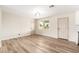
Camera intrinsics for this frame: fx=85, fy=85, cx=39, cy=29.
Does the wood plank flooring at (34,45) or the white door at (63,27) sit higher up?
the white door at (63,27)

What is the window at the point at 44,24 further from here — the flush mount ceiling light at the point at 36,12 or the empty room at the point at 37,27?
the flush mount ceiling light at the point at 36,12

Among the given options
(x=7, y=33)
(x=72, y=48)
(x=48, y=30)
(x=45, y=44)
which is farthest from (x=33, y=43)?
(x=72, y=48)

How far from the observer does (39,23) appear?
2.03m

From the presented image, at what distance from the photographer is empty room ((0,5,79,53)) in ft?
5.72

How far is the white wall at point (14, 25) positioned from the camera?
1747 millimetres

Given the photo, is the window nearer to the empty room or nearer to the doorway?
the empty room

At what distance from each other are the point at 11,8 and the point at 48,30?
97cm

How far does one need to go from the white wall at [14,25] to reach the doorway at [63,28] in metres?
0.67

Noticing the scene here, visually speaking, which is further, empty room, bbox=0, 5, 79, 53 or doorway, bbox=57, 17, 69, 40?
doorway, bbox=57, 17, 69, 40

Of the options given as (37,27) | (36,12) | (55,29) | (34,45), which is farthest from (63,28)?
(34,45)

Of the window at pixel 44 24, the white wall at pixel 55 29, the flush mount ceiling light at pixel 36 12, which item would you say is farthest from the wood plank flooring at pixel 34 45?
the flush mount ceiling light at pixel 36 12

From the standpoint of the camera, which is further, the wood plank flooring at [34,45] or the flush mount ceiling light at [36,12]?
the wood plank flooring at [34,45]

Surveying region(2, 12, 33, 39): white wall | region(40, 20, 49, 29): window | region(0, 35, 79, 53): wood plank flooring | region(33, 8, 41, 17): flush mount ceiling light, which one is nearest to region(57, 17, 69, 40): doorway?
region(0, 35, 79, 53): wood plank flooring

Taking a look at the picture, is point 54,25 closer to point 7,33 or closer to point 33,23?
point 33,23
